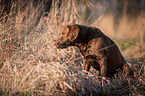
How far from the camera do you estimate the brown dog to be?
2.47 meters

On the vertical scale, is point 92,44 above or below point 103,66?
above

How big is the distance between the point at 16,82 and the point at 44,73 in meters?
0.40

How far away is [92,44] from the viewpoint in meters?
2.52

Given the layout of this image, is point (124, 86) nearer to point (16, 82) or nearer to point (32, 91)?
point (32, 91)

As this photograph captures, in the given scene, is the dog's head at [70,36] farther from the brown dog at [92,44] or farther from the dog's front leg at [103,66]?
the dog's front leg at [103,66]

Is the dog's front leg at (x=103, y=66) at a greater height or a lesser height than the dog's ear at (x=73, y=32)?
lesser

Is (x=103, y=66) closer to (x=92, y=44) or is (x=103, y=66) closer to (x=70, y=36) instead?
(x=92, y=44)

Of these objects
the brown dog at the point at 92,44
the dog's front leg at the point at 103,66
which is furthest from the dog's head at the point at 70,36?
the dog's front leg at the point at 103,66

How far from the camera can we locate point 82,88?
224 cm

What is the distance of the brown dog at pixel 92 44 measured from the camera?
97.3 inches

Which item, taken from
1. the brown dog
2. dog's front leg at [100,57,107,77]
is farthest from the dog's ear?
dog's front leg at [100,57,107,77]

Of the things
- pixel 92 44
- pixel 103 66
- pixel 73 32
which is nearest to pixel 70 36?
pixel 73 32

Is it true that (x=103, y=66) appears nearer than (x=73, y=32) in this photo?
No

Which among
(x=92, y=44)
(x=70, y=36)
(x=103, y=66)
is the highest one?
(x=70, y=36)
